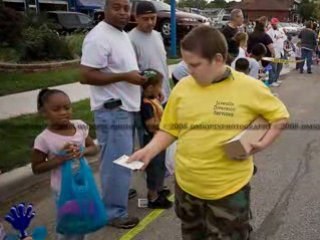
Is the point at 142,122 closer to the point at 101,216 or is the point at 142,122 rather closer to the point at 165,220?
the point at 165,220

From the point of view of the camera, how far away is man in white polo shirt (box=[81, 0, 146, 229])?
358cm

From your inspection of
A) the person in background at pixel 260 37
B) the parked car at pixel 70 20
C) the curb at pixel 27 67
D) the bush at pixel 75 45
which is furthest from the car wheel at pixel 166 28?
the person in background at pixel 260 37

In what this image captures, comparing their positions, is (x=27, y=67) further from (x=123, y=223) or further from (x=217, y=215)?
(x=217, y=215)

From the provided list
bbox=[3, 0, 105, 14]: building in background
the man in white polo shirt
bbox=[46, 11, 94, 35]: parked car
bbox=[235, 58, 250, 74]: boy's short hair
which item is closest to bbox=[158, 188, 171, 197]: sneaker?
the man in white polo shirt

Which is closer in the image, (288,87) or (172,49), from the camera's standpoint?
(288,87)

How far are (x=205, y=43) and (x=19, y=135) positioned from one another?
14.9 ft

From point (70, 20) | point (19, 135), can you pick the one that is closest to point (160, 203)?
point (19, 135)

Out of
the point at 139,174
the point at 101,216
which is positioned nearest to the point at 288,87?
the point at 139,174

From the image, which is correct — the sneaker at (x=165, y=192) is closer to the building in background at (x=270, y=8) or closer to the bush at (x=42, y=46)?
the bush at (x=42, y=46)

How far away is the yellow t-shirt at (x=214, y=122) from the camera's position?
2.45m

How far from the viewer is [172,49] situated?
17438 millimetres

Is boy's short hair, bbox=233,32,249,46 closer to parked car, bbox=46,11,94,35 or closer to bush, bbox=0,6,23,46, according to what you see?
bush, bbox=0,6,23,46

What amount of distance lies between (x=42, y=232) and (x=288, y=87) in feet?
35.0

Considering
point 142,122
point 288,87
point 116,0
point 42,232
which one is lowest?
point 288,87
